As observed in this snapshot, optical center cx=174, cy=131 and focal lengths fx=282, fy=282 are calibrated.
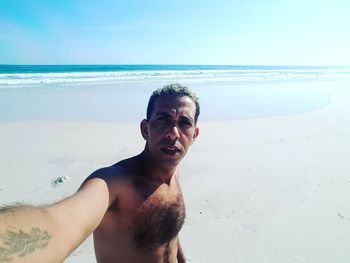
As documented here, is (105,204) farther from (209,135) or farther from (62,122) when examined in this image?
(62,122)

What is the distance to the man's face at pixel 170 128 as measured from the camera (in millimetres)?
2074

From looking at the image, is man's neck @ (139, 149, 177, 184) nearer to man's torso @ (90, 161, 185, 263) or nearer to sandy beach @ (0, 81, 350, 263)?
man's torso @ (90, 161, 185, 263)

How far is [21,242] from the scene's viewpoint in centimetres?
98

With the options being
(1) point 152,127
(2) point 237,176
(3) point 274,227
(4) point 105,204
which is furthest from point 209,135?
(4) point 105,204

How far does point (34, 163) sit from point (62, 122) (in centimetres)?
339

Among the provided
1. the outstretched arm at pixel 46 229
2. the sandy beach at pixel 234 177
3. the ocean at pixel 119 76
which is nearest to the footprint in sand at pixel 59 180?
the sandy beach at pixel 234 177

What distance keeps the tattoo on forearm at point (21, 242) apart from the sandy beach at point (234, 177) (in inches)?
89.9

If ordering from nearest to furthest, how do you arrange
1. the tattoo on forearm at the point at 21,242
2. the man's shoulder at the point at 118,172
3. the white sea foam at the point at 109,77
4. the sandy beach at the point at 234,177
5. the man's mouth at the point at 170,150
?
the tattoo on forearm at the point at 21,242 < the man's shoulder at the point at 118,172 < the man's mouth at the point at 170,150 < the sandy beach at the point at 234,177 < the white sea foam at the point at 109,77

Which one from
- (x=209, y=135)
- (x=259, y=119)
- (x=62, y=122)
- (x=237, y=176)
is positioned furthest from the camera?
(x=259, y=119)

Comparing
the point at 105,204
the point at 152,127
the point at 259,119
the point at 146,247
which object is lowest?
the point at 259,119

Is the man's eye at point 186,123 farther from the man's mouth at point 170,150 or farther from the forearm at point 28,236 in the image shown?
the forearm at point 28,236

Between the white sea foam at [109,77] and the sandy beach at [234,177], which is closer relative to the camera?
the sandy beach at [234,177]

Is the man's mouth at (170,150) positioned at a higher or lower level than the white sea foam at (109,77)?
higher

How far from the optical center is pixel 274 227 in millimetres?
3654
